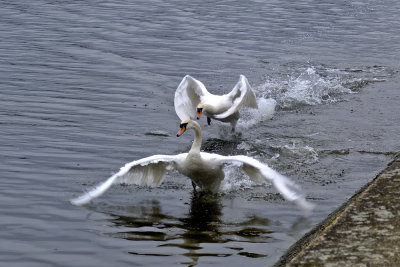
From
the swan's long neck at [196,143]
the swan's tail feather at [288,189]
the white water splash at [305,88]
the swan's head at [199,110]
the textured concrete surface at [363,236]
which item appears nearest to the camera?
the textured concrete surface at [363,236]

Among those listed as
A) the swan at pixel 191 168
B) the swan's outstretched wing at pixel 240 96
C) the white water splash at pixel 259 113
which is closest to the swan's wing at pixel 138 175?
the swan at pixel 191 168

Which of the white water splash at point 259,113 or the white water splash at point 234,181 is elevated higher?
the white water splash at point 259,113

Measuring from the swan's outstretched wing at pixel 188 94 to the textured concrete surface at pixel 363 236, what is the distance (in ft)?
17.8

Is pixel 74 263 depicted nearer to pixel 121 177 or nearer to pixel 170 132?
pixel 121 177

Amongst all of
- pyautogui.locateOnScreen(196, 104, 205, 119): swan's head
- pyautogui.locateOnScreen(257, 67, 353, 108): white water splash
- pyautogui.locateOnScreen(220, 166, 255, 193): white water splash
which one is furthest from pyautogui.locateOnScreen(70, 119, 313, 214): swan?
pyautogui.locateOnScreen(257, 67, 353, 108): white water splash

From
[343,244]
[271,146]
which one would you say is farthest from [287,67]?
[343,244]

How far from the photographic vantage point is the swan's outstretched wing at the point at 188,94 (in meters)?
12.2

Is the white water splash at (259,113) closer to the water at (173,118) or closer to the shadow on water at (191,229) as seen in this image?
the water at (173,118)

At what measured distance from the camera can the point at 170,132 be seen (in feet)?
38.7

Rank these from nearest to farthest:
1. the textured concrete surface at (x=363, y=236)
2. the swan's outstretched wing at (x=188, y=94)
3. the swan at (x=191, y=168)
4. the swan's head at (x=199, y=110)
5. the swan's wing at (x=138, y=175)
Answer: the textured concrete surface at (x=363, y=236), the swan's wing at (x=138, y=175), the swan at (x=191, y=168), the swan's head at (x=199, y=110), the swan's outstretched wing at (x=188, y=94)

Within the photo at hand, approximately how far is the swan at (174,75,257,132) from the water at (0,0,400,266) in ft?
1.13

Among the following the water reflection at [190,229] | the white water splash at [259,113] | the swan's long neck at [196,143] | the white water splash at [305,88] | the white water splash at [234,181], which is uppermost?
the swan's long neck at [196,143]

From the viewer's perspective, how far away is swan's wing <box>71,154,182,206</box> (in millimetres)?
8438

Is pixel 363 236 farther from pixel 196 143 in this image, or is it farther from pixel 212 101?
pixel 212 101
